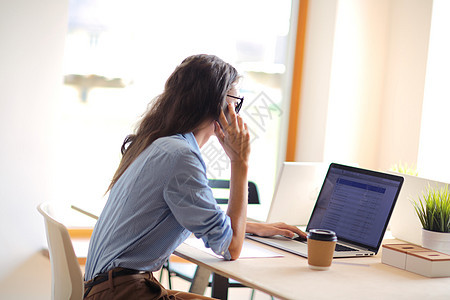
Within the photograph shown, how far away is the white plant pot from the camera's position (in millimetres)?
1854

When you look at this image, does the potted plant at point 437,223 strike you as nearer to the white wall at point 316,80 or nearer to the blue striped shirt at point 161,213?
the blue striped shirt at point 161,213

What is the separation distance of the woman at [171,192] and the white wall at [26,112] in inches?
80.9

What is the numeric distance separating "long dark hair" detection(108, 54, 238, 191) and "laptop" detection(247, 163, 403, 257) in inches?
21.0

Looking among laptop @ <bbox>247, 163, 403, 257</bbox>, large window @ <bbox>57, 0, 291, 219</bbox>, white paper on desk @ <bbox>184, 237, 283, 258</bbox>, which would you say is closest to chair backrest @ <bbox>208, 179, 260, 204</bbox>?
large window @ <bbox>57, 0, 291, 219</bbox>

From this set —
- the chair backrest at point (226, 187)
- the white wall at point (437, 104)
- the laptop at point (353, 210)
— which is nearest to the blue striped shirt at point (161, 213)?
the laptop at point (353, 210)

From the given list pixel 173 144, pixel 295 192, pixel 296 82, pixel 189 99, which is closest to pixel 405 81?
pixel 296 82

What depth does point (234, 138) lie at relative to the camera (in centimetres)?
170

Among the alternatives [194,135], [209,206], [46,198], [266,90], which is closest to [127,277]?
[209,206]

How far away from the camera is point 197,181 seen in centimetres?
154

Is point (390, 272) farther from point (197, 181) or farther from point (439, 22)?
point (439, 22)

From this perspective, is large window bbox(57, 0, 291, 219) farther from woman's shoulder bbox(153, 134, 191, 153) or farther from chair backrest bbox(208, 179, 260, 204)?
woman's shoulder bbox(153, 134, 191, 153)

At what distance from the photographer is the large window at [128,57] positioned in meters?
3.94

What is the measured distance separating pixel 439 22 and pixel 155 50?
200 centimetres

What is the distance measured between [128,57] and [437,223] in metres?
2.72
